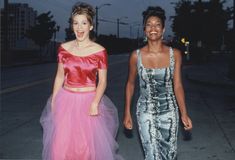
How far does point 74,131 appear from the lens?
444 centimetres

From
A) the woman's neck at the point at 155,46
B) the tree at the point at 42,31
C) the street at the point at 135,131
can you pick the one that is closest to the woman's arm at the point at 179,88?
the woman's neck at the point at 155,46

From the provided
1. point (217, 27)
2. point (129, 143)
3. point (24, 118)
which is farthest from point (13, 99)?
point (217, 27)

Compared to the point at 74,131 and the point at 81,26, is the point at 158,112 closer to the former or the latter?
the point at 74,131

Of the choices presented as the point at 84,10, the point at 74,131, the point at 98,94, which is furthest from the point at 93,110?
the point at 84,10

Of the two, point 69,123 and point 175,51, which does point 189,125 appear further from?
point 69,123

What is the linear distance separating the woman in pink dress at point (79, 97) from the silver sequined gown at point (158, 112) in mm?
384

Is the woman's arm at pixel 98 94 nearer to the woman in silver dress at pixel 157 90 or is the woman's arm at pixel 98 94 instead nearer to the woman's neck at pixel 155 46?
the woman in silver dress at pixel 157 90

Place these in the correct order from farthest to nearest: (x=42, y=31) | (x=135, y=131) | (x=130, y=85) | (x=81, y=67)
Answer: (x=42, y=31) → (x=135, y=131) → (x=130, y=85) → (x=81, y=67)

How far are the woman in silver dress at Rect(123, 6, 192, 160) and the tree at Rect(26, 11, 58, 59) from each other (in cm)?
6982

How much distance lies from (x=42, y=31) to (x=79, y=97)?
72836 millimetres

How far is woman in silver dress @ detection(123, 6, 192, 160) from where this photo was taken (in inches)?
173

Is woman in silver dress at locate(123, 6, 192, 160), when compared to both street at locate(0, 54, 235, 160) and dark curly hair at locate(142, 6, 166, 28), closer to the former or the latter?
A: dark curly hair at locate(142, 6, 166, 28)

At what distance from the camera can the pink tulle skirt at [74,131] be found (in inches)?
173

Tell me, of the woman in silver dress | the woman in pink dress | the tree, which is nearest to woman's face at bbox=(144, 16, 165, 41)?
the woman in silver dress
